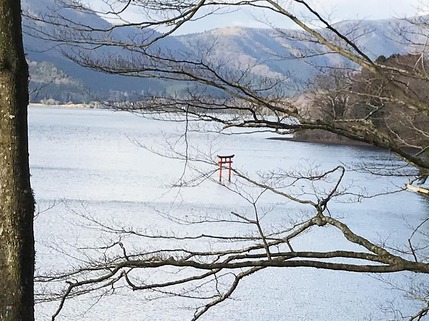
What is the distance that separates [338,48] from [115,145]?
3293 cm

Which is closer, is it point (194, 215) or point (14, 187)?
point (14, 187)

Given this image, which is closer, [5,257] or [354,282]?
[5,257]

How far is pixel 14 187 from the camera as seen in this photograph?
224cm

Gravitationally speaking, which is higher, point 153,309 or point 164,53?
point 164,53

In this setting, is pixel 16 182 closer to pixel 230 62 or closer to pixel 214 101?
pixel 214 101

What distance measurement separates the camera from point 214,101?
4.57 metres

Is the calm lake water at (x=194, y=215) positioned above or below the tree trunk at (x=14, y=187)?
below

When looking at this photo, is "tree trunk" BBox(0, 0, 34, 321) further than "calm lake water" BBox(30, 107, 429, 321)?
No

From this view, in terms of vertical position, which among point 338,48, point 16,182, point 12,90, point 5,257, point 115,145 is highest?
point 338,48

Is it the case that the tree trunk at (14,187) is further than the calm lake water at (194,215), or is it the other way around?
the calm lake water at (194,215)

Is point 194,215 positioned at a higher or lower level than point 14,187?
lower

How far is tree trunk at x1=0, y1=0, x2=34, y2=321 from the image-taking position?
221 centimetres

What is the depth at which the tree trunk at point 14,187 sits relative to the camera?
2.21 meters

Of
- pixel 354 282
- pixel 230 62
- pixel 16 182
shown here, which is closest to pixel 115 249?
pixel 354 282
